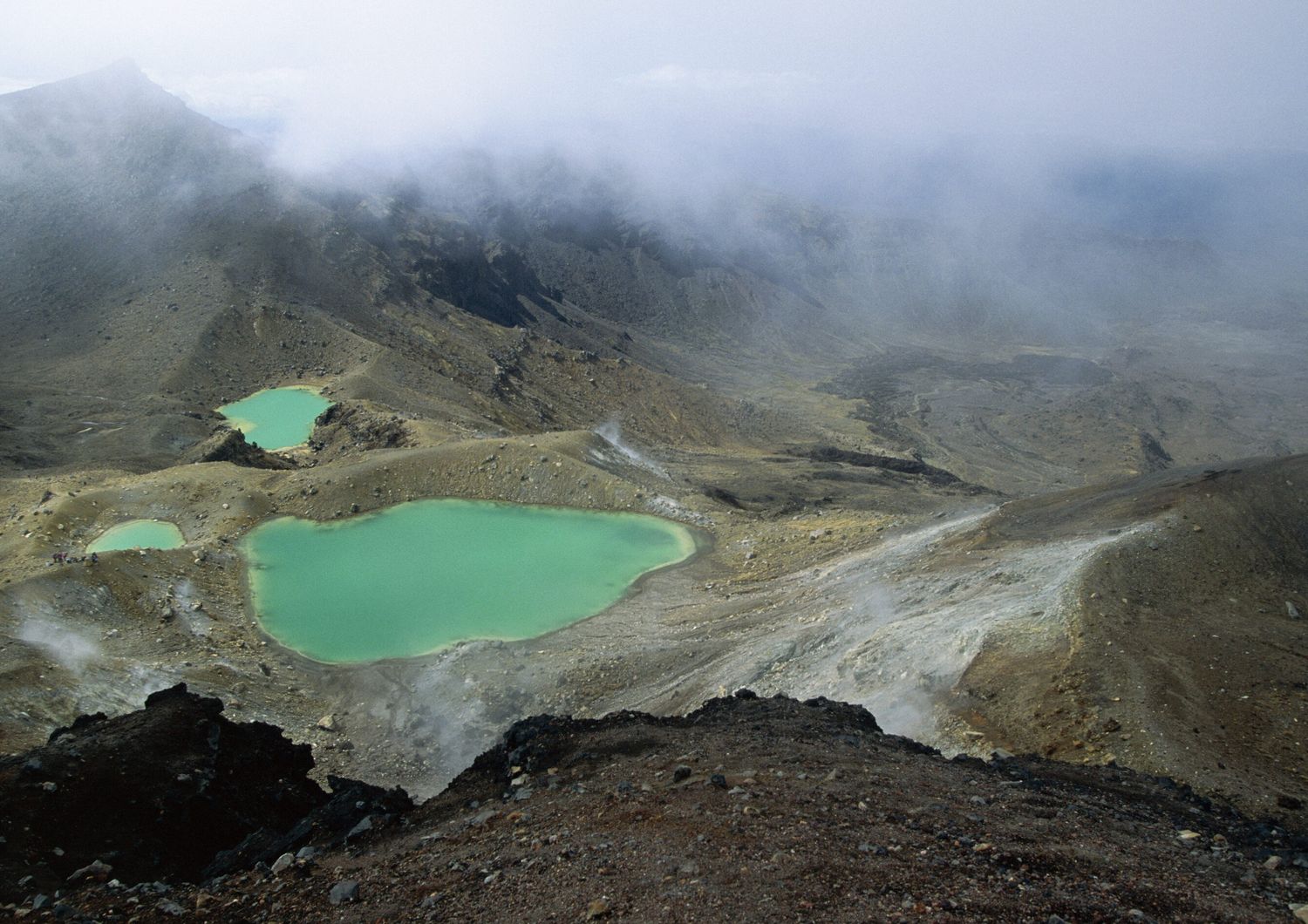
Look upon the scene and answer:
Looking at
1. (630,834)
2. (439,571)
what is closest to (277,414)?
(439,571)

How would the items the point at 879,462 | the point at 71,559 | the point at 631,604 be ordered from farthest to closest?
the point at 879,462
the point at 631,604
the point at 71,559

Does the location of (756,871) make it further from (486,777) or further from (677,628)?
(677,628)

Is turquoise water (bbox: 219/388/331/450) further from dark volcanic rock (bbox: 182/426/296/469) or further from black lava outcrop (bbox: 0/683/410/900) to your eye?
black lava outcrop (bbox: 0/683/410/900)

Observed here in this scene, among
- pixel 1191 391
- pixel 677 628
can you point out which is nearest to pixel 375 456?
pixel 677 628

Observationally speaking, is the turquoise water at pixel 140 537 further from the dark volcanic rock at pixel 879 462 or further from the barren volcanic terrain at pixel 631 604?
the dark volcanic rock at pixel 879 462

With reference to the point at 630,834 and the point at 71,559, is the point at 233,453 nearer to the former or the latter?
the point at 71,559

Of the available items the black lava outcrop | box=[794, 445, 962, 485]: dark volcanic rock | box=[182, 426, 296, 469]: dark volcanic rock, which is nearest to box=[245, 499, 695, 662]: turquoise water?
box=[182, 426, 296, 469]: dark volcanic rock
